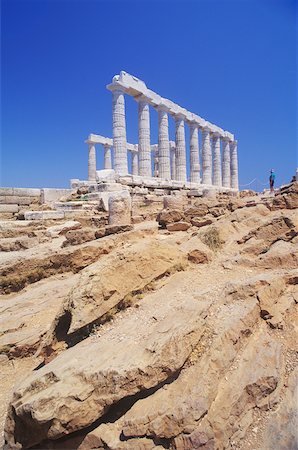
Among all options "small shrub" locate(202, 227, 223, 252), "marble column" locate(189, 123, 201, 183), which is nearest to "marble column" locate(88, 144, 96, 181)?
"marble column" locate(189, 123, 201, 183)

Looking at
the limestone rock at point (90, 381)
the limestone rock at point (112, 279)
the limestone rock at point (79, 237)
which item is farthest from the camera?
the limestone rock at point (79, 237)

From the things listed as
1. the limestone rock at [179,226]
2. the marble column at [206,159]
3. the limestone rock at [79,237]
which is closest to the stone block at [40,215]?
the limestone rock at [79,237]

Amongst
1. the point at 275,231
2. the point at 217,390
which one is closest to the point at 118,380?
the point at 217,390

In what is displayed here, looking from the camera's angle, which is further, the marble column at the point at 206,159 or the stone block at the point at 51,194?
the marble column at the point at 206,159

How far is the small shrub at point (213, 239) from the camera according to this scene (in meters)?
6.11

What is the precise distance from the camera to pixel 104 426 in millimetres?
2635

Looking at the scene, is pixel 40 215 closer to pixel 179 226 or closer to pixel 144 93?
pixel 179 226

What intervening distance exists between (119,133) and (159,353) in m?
23.0

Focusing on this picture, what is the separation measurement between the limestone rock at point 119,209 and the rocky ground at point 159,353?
5.42 metres

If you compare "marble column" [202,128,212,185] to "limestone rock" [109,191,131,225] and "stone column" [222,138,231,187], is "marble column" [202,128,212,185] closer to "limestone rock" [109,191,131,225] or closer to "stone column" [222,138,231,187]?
"stone column" [222,138,231,187]

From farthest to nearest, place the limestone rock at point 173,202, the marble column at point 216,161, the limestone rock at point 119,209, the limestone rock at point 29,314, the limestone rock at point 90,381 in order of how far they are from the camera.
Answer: the marble column at point 216,161 < the limestone rock at point 173,202 < the limestone rock at point 119,209 < the limestone rock at point 29,314 < the limestone rock at point 90,381

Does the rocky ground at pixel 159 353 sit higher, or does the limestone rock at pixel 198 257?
the limestone rock at pixel 198 257

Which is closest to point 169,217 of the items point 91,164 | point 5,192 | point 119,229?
point 119,229

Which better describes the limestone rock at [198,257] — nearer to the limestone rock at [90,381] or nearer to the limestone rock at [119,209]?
the limestone rock at [90,381]
